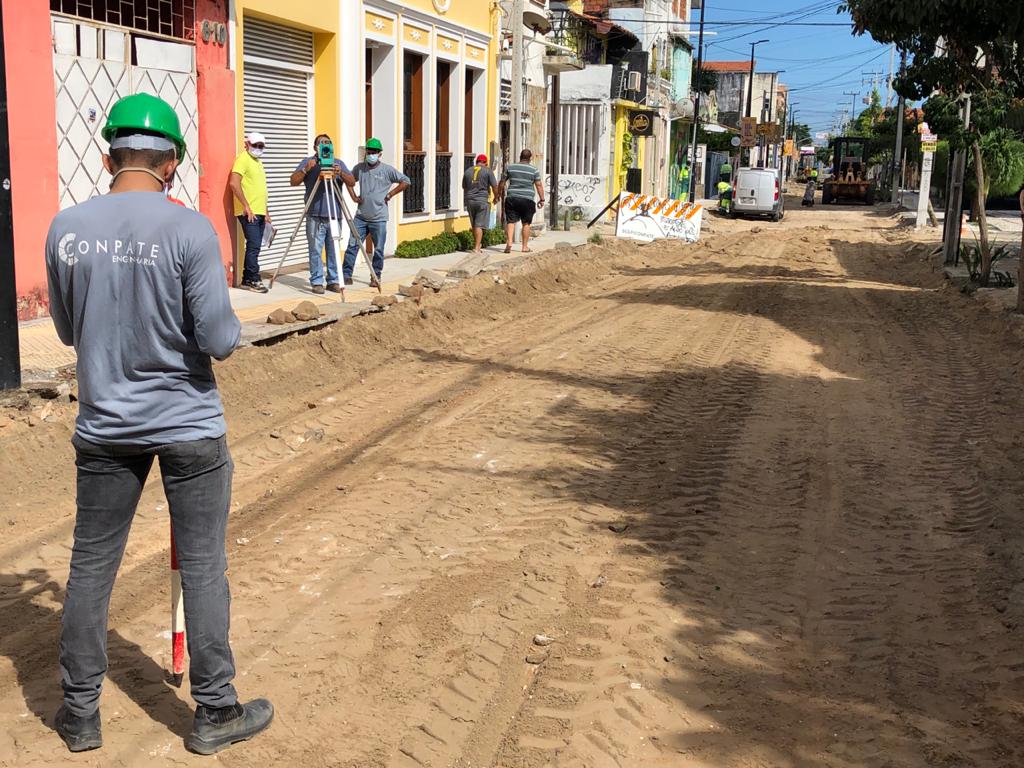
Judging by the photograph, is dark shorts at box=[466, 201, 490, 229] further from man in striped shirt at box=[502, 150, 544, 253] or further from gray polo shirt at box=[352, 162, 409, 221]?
gray polo shirt at box=[352, 162, 409, 221]

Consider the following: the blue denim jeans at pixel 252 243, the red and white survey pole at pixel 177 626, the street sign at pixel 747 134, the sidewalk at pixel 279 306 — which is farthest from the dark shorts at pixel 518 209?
the street sign at pixel 747 134

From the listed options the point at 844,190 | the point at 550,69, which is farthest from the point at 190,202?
the point at 844,190

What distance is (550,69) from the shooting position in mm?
28062

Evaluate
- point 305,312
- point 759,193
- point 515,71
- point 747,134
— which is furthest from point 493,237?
point 747,134

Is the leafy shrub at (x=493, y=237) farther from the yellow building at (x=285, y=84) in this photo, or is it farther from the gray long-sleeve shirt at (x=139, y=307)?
the gray long-sleeve shirt at (x=139, y=307)

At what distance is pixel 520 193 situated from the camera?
1986 centimetres

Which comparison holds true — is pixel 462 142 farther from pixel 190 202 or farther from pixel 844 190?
pixel 844 190

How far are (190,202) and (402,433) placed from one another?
5.88m

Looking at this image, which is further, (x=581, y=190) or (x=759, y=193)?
(x=759, y=193)

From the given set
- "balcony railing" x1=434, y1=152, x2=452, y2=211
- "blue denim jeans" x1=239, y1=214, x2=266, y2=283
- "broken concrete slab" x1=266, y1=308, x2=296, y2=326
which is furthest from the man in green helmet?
"balcony railing" x1=434, y1=152, x2=452, y2=211

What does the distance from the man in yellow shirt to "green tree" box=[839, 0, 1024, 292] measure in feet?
26.3

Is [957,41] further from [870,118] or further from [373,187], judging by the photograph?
[870,118]

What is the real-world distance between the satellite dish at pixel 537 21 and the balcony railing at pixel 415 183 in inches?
257

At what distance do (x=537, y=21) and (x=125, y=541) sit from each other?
79.5ft
